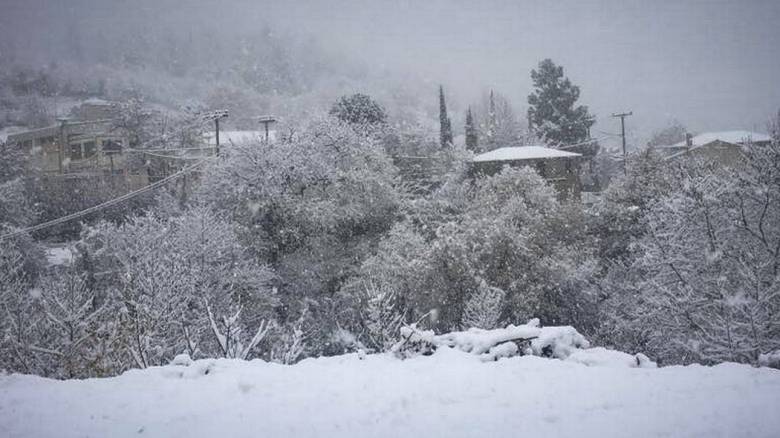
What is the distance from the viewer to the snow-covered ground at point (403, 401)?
5.47 m

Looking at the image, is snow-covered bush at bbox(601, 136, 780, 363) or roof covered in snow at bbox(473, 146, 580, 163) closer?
snow-covered bush at bbox(601, 136, 780, 363)

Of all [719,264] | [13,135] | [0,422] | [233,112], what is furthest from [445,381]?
[233,112]

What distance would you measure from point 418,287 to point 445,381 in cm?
1035

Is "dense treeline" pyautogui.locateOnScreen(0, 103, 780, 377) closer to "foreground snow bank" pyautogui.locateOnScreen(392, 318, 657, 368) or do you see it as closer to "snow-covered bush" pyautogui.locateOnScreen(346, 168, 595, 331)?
"snow-covered bush" pyautogui.locateOnScreen(346, 168, 595, 331)

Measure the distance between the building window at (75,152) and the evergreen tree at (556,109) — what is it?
4709cm

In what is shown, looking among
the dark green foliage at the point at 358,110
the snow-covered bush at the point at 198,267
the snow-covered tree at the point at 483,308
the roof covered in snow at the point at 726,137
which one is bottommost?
the snow-covered tree at the point at 483,308

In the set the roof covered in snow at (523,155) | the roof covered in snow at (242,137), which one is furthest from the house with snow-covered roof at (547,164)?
the roof covered in snow at (242,137)

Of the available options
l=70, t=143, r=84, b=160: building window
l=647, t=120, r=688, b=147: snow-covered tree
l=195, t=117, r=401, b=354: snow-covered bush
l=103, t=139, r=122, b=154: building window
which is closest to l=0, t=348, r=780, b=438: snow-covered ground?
l=195, t=117, r=401, b=354: snow-covered bush

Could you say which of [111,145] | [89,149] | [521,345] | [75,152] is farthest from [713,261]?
[75,152]

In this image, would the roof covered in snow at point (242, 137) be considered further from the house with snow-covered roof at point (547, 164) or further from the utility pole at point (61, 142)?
the house with snow-covered roof at point (547, 164)

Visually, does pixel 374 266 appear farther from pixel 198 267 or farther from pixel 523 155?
pixel 523 155

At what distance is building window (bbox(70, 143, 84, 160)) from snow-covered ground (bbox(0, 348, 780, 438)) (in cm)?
4269

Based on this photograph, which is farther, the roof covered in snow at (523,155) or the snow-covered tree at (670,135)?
the snow-covered tree at (670,135)

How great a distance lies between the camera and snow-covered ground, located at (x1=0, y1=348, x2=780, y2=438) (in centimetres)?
547
